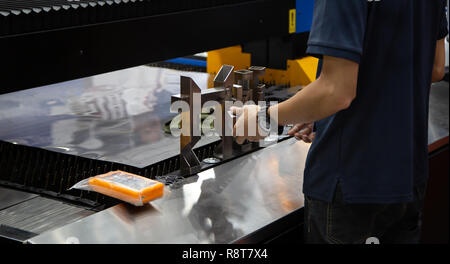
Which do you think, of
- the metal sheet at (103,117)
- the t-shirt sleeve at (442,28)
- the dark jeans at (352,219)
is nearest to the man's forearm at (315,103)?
the dark jeans at (352,219)

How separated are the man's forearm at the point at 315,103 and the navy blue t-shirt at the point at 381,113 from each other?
0.21 feet

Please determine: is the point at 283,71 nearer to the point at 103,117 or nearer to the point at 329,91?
the point at 103,117

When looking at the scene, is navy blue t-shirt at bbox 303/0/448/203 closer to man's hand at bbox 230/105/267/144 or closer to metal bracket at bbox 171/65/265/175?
man's hand at bbox 230/105/267/144

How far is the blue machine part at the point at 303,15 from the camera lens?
236cm

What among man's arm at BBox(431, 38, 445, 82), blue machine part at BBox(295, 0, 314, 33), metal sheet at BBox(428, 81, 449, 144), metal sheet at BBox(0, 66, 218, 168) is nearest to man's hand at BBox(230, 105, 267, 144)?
metal sheet at BBox(0, 66, 218, 168)

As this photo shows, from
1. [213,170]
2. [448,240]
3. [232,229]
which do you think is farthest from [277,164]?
[448,240]

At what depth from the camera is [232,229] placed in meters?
1.33

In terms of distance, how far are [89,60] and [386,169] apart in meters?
0.82

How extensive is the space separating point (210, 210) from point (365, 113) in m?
0.45

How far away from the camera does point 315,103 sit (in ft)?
3.93

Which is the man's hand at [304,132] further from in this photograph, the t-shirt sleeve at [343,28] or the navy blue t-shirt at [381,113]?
the t-shirt sleeve at [343,28]

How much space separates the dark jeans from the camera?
1298 mm

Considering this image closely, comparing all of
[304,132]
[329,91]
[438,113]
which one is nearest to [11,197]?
[304,132]

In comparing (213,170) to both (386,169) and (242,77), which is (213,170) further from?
(386,169)
